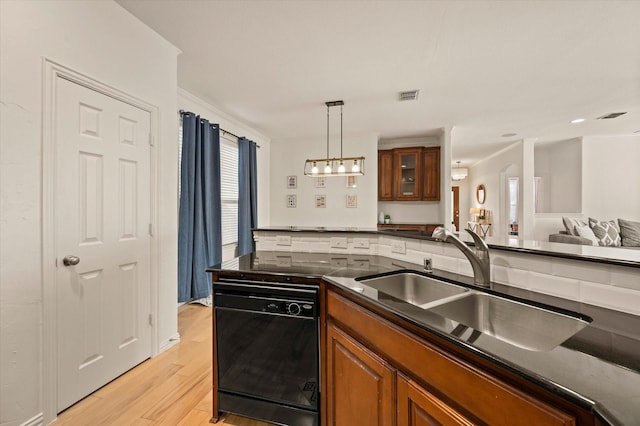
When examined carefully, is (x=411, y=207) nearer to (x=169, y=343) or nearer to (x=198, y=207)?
(x=198, y=207)

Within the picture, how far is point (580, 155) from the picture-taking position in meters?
5.50

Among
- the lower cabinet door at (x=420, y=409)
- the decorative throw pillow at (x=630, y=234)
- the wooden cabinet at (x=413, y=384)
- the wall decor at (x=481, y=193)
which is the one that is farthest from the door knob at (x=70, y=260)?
the wall decor at (x=481, y=193)

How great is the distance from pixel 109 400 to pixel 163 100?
225cm

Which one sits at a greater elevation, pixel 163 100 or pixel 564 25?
pixel 564 25

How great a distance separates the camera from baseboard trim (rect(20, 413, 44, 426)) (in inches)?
58.6

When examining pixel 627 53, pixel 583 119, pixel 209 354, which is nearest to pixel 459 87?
pixel 627 53

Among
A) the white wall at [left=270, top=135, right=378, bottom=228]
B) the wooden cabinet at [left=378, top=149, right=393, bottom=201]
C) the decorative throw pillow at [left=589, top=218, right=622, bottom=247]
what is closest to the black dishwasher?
the white wall at [left=270, top=135, right=378, bottom=228]

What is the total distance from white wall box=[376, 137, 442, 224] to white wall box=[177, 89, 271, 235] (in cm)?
230

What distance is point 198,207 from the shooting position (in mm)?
3373

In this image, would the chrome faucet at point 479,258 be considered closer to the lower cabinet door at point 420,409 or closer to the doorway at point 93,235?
the lower cabinet door at point 420,409

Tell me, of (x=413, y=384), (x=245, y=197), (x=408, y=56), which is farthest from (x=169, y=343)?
(x=408, y=56)

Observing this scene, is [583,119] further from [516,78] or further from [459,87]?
[459,87]

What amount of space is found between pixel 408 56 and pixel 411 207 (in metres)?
3.54

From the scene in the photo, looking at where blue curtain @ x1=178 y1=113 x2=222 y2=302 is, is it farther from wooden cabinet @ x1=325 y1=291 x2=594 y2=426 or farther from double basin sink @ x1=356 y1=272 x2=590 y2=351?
double basin sink @ x1=356 y1=272 x2=590 y2=351
